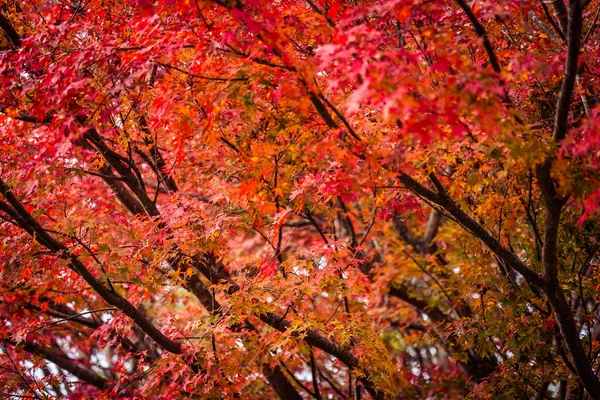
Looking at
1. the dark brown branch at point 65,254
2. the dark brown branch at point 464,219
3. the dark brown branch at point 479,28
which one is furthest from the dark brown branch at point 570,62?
the dark brown branch at point 65,254

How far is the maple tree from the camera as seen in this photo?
3189 millimetres

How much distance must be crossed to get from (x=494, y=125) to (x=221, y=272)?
3866mm

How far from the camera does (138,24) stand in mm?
3951

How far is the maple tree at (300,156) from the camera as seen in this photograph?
3189 mm

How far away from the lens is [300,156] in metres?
4.84

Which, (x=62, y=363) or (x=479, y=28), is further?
(x=62, y=363)

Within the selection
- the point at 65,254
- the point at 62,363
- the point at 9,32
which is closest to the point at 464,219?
the point at 65,254

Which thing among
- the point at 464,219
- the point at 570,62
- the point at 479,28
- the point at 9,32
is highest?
the point at 9,32

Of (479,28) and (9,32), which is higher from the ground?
(9,32)

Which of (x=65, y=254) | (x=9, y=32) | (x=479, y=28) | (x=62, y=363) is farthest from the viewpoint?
(x=62, y=363)

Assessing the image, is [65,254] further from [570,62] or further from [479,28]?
[570,62]

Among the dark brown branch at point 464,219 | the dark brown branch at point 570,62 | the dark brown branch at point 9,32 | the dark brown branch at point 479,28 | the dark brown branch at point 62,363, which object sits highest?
the dark brown branch at point 9,32

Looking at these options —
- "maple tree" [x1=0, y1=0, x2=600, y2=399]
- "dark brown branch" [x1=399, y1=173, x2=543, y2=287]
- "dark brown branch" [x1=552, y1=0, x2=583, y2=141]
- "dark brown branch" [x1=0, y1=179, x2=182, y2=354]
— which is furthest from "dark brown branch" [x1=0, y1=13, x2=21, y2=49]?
"dark brown branch" [x1=552, y1=0, x2=583, y2=141]

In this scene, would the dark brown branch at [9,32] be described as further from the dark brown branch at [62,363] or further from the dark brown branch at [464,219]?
the dark brown branch at [464,219]
